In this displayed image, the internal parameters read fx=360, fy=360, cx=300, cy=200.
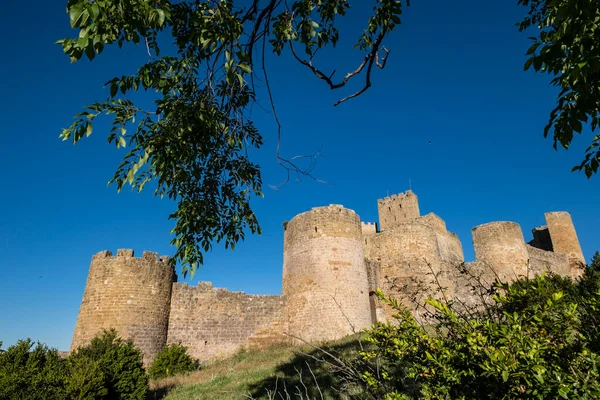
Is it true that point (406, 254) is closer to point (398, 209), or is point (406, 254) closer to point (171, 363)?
point (171, 363)

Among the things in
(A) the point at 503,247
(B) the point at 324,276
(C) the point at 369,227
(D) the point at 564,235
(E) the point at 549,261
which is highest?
(C) the point at 369,227

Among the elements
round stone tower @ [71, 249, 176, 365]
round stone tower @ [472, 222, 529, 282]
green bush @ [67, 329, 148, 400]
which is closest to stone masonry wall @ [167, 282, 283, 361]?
round stone tower @ [71, 249, 176, 365]

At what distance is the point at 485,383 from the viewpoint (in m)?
2.44

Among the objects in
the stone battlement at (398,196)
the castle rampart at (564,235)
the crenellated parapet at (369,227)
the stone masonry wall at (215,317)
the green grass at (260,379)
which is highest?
the stone battlement at (398,196)

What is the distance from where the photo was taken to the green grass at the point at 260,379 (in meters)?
8.51

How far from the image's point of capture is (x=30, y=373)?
24.6ft

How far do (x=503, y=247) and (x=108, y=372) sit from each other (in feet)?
88.5

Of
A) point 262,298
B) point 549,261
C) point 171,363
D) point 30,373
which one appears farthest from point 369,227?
point 30,373

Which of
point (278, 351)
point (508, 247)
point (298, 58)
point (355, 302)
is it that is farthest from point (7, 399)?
point (508, 247)

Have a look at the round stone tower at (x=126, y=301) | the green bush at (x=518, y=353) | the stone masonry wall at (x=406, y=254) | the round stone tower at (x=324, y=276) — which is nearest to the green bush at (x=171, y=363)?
the round stone tower at (x=126, y=301)

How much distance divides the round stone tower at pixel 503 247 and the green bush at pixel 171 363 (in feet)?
73.1

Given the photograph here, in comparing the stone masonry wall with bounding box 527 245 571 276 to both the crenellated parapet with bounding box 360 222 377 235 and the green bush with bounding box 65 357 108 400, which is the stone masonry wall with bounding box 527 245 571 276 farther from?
the green bush with bounding box 65 357 108 400

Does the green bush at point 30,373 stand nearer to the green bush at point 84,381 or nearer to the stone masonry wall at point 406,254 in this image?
the green bush at point 84,381

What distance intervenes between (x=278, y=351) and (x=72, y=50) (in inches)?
602
